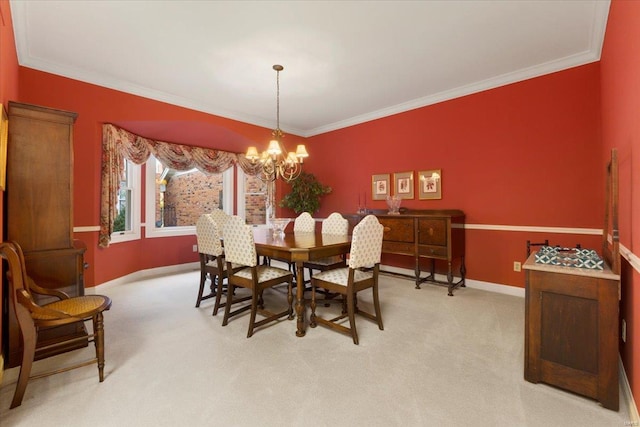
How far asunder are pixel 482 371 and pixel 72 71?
507 centimetres

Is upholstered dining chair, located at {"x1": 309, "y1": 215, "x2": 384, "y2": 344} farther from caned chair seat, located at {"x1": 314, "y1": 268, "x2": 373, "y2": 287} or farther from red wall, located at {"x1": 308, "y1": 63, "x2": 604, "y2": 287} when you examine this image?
red wall, located at {"x1": 308, "y1": 63, "x2": 604, "y2": 287}

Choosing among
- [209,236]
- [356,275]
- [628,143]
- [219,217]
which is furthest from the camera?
[219,217]

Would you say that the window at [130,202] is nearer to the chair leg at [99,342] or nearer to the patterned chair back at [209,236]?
the patterned chair back at [209,236]

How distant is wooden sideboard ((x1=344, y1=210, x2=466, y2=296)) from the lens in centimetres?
366

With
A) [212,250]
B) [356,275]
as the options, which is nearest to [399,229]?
[356,275]

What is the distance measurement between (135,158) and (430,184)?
14.6ft

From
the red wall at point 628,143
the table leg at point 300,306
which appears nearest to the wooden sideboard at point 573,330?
the red wall at point 628,143

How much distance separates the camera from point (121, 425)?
149 cm

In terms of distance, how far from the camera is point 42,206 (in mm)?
2148

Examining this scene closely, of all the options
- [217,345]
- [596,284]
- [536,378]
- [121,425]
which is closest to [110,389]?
[121,425]

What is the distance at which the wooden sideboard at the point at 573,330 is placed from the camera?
1592 millimetres

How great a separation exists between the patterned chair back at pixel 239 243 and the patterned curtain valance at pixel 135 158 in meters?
2.22

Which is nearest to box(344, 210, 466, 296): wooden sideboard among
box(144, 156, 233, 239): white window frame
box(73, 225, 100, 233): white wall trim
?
box(144, 156, 233, 239): white window frame

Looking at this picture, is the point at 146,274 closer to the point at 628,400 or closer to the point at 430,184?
the point at 430,184
